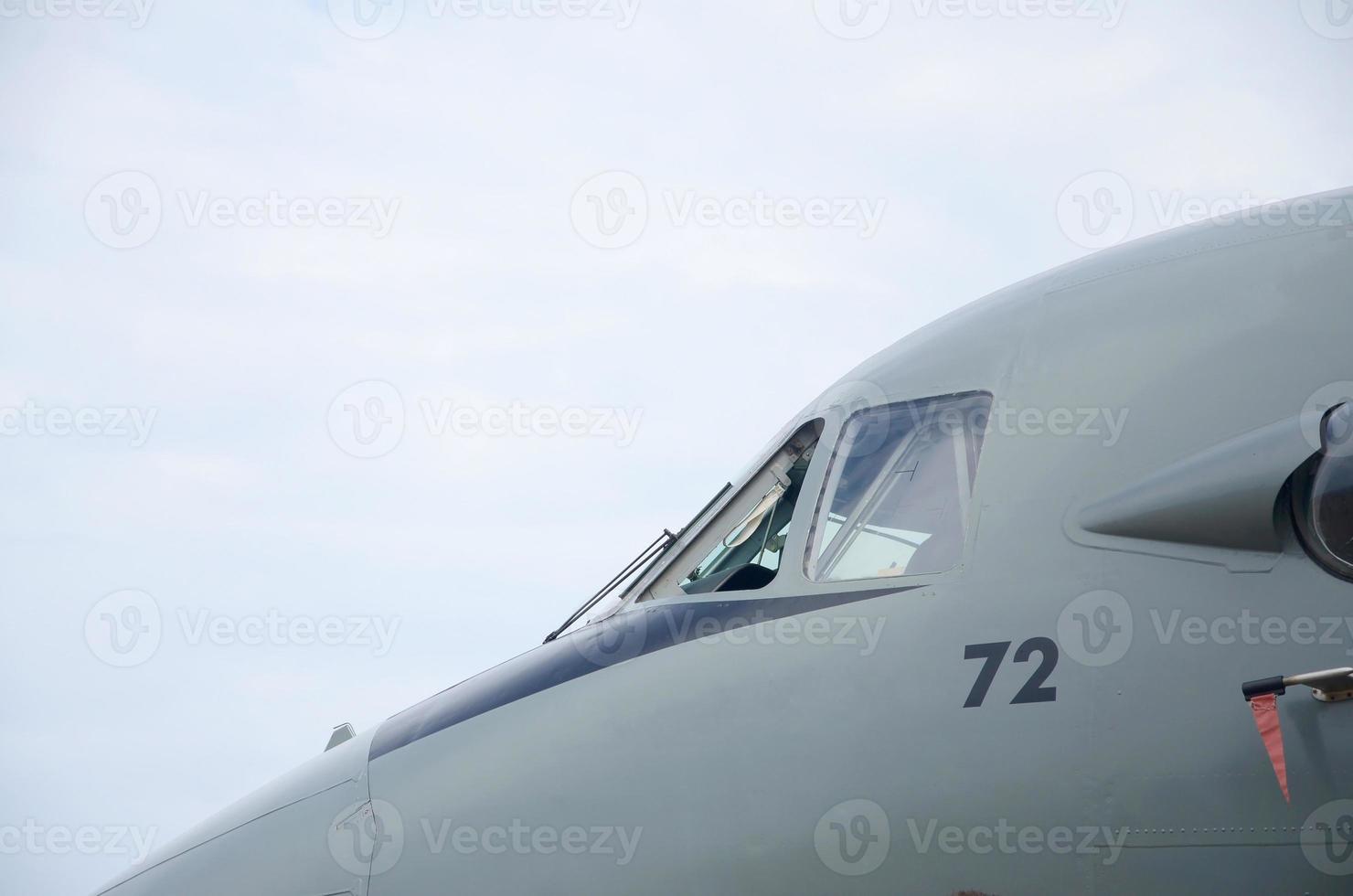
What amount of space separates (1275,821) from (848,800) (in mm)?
1954

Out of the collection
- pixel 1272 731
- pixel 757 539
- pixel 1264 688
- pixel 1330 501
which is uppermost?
pixel 757 539

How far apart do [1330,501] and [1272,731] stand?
3.83 feet

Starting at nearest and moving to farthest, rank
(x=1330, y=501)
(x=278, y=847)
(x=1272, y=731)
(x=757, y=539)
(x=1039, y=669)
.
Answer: (x=1272, y=731), (x=1330, y=501), (x=1039, y=669), (x=278, y=847), (x=757, y=539)

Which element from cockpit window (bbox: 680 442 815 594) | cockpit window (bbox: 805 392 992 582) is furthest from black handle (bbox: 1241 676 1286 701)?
cockpit window (bbox: 680 442 815 594)

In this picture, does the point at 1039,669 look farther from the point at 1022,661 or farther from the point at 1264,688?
the point at 1264,688

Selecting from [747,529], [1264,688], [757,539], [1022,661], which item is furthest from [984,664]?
[747,529]

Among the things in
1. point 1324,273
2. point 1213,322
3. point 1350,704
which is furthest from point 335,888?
point 1324,273

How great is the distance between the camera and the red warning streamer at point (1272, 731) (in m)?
5.54

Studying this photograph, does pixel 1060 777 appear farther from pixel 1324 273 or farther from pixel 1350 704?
pixel 1324 273

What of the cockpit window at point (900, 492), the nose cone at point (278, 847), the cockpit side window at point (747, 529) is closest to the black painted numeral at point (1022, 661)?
the cockpit window at point (900, 492)

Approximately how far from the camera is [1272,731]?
18.3 ft

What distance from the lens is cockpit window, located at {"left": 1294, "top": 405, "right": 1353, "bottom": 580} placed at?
586 cm

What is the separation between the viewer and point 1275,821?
5633 millimetres

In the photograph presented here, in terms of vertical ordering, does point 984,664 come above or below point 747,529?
below
